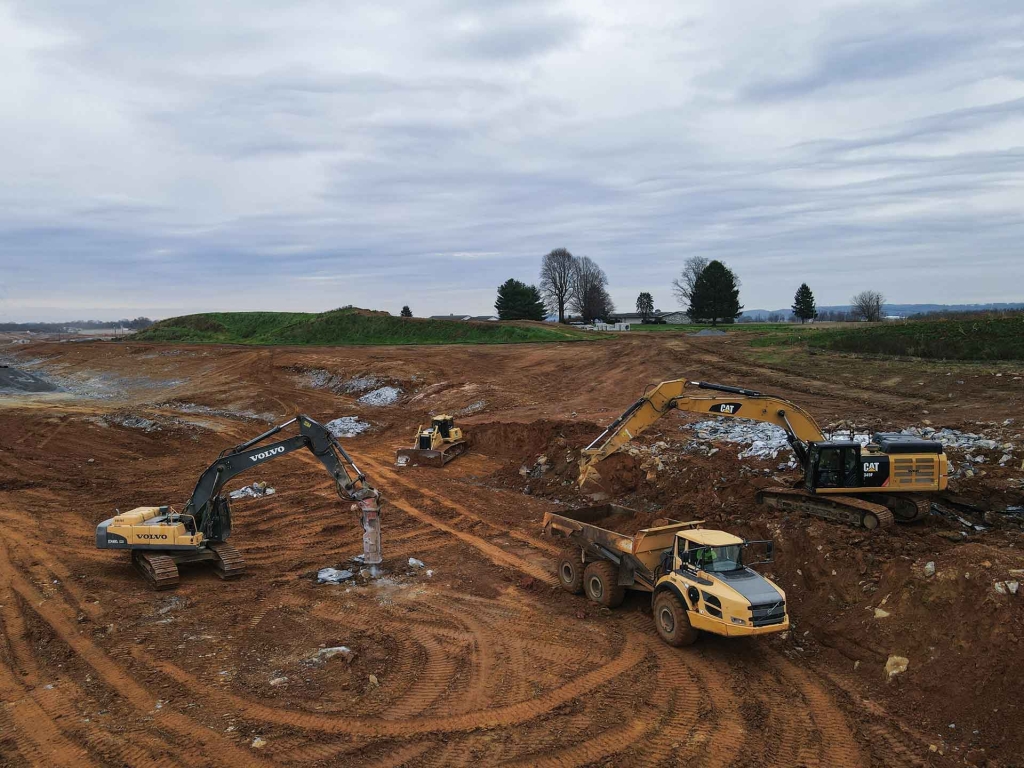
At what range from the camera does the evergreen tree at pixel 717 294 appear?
77438 mm

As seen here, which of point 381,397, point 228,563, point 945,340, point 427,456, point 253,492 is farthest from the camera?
point 381,397

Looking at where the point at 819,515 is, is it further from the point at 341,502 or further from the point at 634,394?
the point at 634,394

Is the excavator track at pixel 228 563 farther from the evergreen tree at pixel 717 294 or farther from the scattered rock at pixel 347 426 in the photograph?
the evergreen tree at pixel 717 294

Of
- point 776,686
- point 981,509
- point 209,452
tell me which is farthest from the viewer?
point 209,452

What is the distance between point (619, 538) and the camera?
40.0 ft

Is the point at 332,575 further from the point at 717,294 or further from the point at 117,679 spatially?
the point at 717,294

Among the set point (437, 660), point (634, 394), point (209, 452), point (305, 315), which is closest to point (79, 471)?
point (209, 452)

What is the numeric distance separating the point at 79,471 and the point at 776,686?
24.2 metres

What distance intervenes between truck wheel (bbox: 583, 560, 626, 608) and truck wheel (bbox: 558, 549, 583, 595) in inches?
15.9

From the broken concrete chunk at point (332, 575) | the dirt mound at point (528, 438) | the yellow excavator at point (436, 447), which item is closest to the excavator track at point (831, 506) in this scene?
the dirt mound at point (528, 438)

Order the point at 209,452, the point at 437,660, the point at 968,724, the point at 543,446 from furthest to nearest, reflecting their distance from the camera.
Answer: the point at 209,452 → the point at 543,446 → the point at 437,660 → the point at 968,724

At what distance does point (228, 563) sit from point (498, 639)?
6.24 m

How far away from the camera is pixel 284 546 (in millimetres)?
16406

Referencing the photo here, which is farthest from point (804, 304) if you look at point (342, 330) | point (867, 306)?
point (342, 330)
